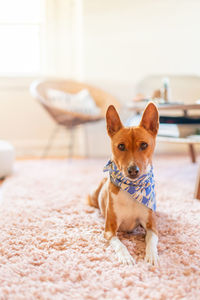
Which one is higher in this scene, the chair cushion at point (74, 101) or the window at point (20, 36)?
the window at point (20, 36)

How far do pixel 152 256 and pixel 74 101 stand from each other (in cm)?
271

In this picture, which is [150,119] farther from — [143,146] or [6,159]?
[6,159]

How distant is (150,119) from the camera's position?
1.41 meters

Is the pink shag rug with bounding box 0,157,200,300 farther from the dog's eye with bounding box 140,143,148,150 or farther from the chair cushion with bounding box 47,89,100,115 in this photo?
the chair cushion with bounding box 47,89,100,115

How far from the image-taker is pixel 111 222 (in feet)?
4.58

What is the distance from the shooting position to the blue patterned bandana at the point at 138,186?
4.54ft

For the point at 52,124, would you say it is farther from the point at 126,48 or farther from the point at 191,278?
the point at 191,278

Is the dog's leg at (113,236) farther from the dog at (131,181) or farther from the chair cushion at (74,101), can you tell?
the chair cushion at (74,101)

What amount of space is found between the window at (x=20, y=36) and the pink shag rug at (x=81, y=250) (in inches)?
101

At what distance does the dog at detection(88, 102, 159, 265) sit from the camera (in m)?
1.32

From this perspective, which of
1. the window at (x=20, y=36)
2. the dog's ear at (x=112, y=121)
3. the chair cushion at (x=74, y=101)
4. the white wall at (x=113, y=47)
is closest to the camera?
the dog's ear at (x=112, y=121)

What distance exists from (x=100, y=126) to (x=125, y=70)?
86 cm

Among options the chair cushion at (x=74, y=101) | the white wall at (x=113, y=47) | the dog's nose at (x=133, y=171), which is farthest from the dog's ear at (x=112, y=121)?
the white wall at (x=113, y=47)

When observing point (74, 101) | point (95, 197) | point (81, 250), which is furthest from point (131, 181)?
point (74, 101)
